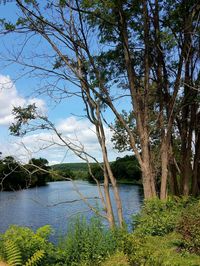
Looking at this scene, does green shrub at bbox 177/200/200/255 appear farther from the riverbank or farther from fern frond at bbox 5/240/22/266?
fern frond at bbox 5/240/22/266

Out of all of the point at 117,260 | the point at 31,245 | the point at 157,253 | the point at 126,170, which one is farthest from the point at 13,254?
the point at 126,170

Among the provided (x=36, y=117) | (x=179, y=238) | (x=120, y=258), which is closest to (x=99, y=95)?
(x=36, y=117)

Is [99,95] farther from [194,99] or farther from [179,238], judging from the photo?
[179,238]

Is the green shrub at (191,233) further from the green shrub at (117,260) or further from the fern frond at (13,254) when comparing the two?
the fern frond at (13,254)

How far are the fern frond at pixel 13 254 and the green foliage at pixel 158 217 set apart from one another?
3.66m

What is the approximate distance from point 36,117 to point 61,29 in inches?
113

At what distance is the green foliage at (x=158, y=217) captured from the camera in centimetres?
943

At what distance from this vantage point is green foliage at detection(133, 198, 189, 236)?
30.9 feet

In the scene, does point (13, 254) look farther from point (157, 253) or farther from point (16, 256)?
point (157, 253)

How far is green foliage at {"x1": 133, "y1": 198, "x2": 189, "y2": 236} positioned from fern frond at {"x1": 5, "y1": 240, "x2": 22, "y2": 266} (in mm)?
3664

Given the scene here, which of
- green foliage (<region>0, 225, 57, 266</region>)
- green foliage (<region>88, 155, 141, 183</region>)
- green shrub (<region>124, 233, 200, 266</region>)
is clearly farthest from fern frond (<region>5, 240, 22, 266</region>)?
green foliage (<region>88, 155, 141, 183</region>)

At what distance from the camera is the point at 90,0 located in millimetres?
10930

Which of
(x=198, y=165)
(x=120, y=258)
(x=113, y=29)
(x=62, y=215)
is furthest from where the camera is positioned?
(x=62, y=215)

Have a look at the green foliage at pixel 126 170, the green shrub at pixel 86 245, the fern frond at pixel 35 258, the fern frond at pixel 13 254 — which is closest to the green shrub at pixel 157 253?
the green shrub at pixel 86 245
